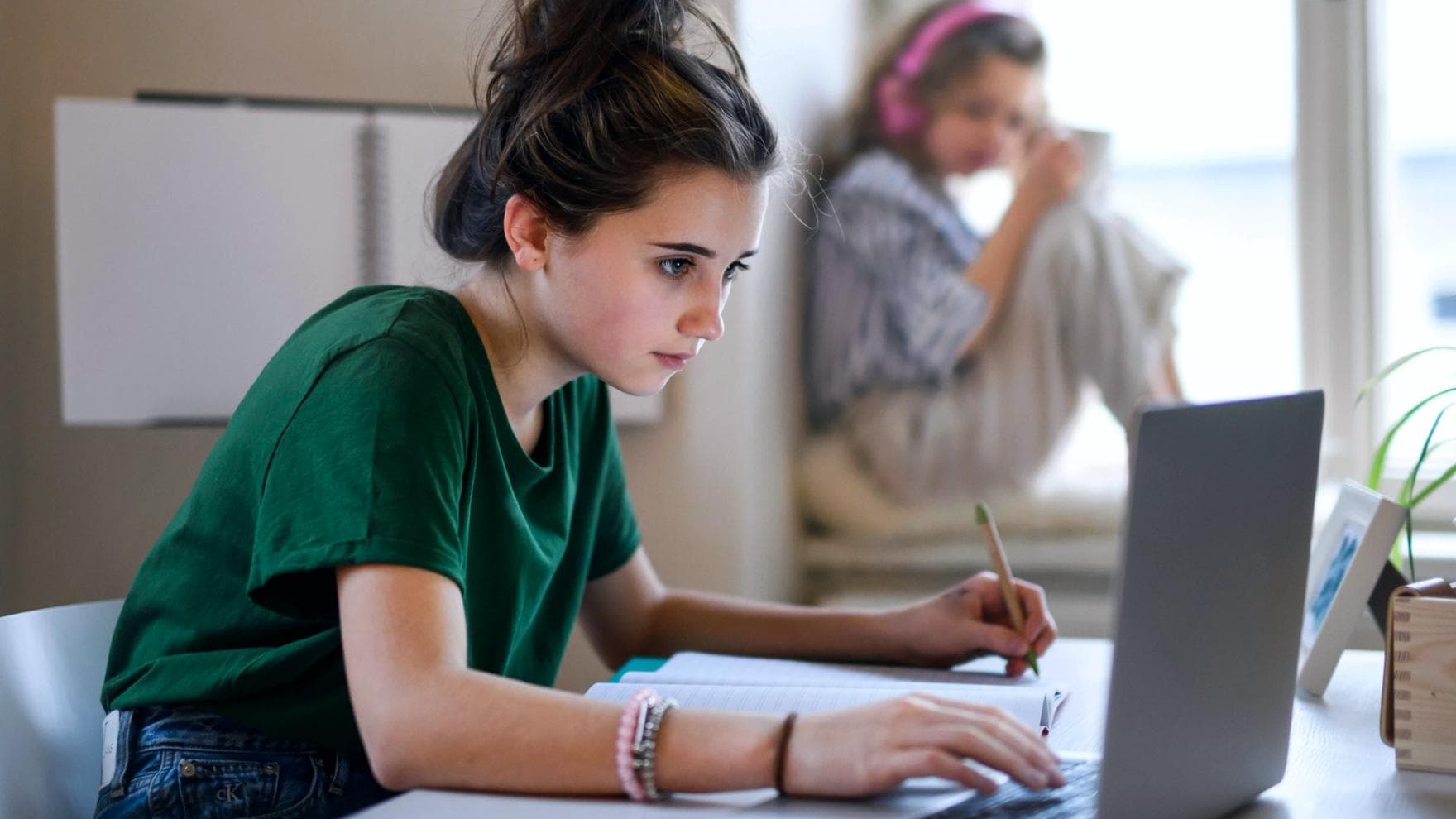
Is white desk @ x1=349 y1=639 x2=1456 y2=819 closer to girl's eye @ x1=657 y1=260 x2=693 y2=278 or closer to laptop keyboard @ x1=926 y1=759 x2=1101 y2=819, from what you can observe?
laptop keyboard @ x1=926 y1=759 x2=1101 y2=819

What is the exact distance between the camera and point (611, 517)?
4.72 feet

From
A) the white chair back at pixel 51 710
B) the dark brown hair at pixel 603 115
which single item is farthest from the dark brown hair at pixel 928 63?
the white chair back at pixel 51 710

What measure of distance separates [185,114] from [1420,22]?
195cm

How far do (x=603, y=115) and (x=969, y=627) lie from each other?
60cm

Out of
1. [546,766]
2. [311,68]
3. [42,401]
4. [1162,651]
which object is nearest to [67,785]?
[546,766]

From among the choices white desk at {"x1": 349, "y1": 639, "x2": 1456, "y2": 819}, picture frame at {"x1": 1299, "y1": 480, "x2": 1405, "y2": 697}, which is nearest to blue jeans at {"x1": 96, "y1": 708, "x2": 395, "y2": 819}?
white desk at {"x1": 349, "y1": 639, "x2": 1456, "y2": 819}

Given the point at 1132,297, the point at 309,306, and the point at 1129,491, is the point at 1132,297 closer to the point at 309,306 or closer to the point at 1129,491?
the point at 309,306

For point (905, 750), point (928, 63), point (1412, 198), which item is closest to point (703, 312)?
point (905, 750)

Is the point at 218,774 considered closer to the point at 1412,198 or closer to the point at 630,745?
the point at 630,745

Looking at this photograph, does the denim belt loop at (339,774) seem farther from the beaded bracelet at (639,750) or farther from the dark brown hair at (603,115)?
the dark brown hair at (603,115)

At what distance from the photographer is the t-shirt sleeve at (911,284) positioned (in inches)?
83.0

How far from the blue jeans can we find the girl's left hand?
530mm

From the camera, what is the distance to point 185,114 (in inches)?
70.4

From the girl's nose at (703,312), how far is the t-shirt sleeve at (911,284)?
3.43ft
